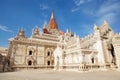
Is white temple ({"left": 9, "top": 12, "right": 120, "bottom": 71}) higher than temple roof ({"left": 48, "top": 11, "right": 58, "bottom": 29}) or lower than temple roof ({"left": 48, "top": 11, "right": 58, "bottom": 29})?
lower

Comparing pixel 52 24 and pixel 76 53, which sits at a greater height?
pixel 52 24

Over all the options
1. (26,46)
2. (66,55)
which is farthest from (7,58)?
(66,55)

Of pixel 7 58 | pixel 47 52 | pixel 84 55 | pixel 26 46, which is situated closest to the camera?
pixel 84 55

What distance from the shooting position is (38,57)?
33188 mm

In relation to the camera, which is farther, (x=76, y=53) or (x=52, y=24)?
(x=52, y=24)

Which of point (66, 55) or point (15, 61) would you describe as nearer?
point (66, 55)

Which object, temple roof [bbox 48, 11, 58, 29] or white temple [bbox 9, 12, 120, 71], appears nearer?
white temple [bbox 9, 12, 120, 71]

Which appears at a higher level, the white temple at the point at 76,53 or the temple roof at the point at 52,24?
the temple roof at the point at 52,24

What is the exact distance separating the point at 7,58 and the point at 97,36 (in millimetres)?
25056

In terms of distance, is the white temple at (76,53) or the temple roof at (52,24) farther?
the temple roof at (52,24)

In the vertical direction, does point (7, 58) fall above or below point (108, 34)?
below

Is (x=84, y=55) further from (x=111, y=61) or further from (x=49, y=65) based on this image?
(x=49, y=65)

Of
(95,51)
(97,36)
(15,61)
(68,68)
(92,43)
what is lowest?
(68,68)

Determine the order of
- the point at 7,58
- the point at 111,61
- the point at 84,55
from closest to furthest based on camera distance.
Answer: the point at 84,55, the point at 111,61, the point at 7,58
